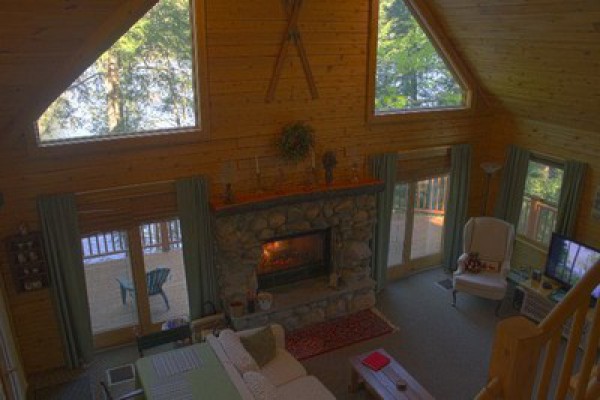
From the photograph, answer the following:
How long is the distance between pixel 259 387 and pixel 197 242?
2.23 metres

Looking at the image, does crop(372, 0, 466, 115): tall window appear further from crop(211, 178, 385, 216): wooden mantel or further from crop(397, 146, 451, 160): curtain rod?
crop(211, 178, 385, 216): wooden mantel

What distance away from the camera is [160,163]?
548 centimetres

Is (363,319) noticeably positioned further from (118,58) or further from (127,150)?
(118,58)

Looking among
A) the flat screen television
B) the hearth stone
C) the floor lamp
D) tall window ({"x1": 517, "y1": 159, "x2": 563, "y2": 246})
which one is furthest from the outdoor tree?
the hearth stone

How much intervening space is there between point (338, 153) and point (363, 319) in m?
2.25

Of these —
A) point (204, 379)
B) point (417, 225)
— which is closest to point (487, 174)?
point (417, 225)

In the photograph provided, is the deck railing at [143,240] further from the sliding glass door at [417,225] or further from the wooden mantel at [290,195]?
the sliding glass door at [417,225]

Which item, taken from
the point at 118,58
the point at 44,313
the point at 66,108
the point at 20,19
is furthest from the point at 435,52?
the point at 44,313

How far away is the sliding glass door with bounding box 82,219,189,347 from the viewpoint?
5.80 meters

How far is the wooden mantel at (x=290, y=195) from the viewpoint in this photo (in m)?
5.73

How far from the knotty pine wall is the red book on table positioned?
7.62ft

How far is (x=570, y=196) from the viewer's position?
21.6 ft

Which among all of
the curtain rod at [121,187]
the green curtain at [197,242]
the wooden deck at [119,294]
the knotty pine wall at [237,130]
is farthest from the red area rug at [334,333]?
the curtain rod at [121,187]

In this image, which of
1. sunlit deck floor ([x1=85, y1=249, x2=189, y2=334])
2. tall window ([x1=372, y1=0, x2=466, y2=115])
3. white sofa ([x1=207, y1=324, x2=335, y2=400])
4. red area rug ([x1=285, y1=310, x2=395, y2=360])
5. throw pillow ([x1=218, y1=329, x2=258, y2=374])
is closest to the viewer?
white sofa ([x1=207, y1=324, x2=335, y2=400])
